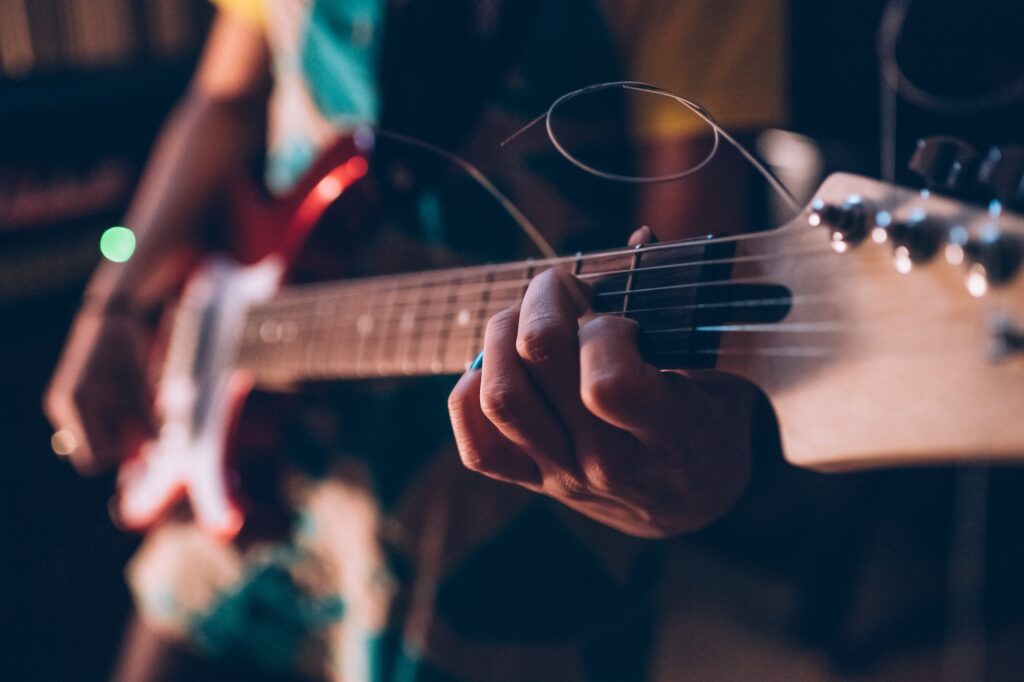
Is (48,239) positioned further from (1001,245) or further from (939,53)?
(1001,245)

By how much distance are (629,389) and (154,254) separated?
2.83 ft

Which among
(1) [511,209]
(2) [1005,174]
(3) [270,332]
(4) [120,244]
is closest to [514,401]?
(1) [511,209]

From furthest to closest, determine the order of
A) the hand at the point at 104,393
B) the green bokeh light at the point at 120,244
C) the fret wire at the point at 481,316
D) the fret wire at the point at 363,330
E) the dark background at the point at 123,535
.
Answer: the dark background at the point at 123,535 < the green bokeh light at the point at 120,244 < the hand at the point at 104,393 < the fret wire at the point at 363,330 < the fret wire at the point at 481,316

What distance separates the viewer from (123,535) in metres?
1.52

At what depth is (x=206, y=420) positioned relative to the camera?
3.03 feet

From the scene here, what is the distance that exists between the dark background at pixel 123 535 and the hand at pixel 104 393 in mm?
519

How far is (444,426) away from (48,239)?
115 centimetres

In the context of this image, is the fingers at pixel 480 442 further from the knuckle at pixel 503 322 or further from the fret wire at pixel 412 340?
the fret wire at pixel 412 340

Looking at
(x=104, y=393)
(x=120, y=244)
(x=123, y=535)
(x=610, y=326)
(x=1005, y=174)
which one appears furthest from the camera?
(x=123, y=535)

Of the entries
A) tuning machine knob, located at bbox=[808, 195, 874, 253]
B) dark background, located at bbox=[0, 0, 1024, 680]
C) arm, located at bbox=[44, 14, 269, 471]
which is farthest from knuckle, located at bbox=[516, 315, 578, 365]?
dark background, located at bbox=[0, 0, 1024, 680]

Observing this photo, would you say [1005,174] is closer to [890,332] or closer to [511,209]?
[890,332]

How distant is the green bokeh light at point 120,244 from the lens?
1071 mm

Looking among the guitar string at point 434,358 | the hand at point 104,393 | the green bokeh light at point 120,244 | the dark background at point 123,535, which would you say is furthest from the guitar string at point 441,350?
the dark background at point 123,535

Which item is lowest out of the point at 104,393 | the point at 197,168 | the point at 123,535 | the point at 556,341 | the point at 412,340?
the point at 123,535
